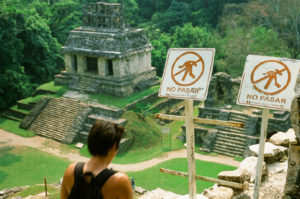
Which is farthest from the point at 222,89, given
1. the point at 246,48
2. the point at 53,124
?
the point at 53,124

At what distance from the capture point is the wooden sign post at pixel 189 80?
5527 mm

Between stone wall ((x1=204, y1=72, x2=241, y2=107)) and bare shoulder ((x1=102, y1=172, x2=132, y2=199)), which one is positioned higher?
bare shoulder ((x1=102, y1=172, x2=132, y2=199))

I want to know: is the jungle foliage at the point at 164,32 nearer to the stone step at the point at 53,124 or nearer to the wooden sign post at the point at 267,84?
the stone step at the point at 53,124

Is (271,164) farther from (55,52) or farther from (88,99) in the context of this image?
(55,52)

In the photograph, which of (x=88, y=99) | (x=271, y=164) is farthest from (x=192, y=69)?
(x=88, y=99)

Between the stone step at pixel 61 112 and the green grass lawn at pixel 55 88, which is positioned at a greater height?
the green grass lawn at pixel 55 88

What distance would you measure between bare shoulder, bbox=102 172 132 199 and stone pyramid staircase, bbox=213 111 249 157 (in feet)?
51.0

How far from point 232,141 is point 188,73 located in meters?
14.0

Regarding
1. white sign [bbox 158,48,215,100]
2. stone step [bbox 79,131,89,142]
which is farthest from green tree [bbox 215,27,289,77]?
white sign [bbox 158,48,215,100]

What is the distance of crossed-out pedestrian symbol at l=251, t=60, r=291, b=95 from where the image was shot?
17.2 feet

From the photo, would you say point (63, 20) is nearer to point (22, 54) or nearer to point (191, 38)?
point (22, 54)

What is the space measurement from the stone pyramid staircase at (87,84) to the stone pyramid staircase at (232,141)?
8491mm

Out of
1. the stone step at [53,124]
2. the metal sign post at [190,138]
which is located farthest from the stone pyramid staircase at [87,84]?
the metal sign post at [190,138]

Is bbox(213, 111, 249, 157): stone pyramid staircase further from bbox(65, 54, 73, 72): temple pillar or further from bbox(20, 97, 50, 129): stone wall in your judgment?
bbox(65, 54, 73, 72): temple pillar
